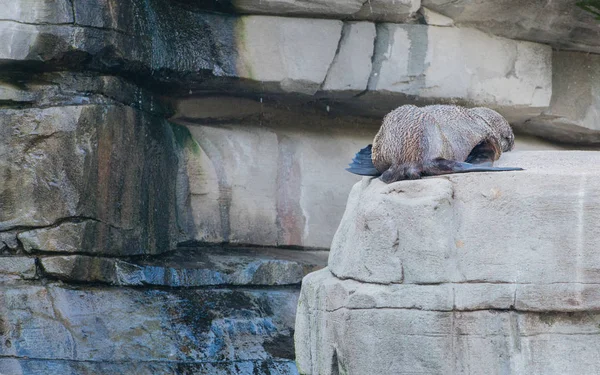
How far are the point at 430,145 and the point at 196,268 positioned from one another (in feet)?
8.68

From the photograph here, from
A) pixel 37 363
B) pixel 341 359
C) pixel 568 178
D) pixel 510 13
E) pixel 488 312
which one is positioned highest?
pixel 510 13

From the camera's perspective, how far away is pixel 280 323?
6637mm

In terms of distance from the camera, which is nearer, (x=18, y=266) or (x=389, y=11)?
(x=18, y=266)

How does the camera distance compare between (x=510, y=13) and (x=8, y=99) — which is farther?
(x=510, y=13)

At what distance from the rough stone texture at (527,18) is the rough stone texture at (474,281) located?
3550 millimetres

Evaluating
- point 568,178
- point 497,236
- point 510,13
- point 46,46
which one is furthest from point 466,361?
point 510,13

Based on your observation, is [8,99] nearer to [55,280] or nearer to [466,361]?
[55,280]

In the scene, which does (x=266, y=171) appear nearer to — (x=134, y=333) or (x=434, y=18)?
(x=434, y=18)

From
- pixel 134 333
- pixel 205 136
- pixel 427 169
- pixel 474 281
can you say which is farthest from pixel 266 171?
pixel 474 281

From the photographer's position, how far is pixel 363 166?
17.6ft

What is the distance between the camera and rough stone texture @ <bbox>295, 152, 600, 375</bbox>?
158 inches

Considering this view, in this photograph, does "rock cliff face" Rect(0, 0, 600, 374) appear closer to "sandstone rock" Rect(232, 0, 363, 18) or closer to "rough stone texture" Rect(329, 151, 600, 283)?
"sandstone rock" Rect(232, 0, 363, 18)

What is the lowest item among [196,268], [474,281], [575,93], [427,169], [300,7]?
[196,268]

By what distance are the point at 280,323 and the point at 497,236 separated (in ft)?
9.22
